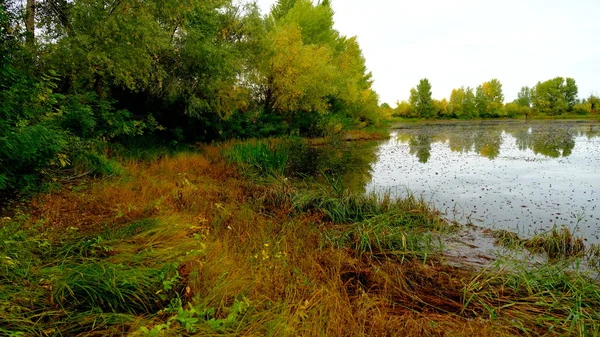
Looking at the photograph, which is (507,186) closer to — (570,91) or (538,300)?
(538,300)

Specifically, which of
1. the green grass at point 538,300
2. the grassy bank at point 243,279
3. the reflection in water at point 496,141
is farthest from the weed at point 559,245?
the reflection in water at point 496,141

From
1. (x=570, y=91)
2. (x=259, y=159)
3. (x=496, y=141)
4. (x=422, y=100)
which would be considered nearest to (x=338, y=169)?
(x=259, y=159)

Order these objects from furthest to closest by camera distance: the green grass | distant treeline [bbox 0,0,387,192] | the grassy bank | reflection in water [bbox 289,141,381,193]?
1. reflection in water [bbox 289,141,381,193]
2. distant treeline [bbox 0,0,387,192]
3. the green grass
4. the grassy bank

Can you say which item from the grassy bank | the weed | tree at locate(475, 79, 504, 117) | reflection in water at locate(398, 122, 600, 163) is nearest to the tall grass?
the grassy bank

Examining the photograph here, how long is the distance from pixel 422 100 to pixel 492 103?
68.4ft

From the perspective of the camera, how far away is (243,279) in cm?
349

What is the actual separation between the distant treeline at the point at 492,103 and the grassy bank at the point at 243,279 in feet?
260

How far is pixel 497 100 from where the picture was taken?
86750 millimetres

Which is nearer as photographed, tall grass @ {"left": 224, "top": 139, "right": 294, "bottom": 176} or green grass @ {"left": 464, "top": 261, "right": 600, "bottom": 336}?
green grass @ {"left": 464, "top": 261, "right": 600, "bottom": 336}

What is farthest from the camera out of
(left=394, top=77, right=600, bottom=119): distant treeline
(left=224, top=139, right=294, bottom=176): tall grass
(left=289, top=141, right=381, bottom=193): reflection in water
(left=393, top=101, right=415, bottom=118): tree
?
(left=393, top=101, right=415, bottom=118): tree

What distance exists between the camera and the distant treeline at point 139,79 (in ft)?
18.3

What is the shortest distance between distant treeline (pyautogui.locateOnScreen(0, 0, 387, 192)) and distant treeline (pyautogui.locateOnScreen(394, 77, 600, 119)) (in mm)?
58165

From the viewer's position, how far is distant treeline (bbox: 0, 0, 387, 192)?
5.59 meters

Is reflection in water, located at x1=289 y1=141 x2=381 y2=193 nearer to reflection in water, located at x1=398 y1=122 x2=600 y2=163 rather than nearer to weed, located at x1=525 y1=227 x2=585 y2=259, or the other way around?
reflection in water, located at x1=398 y1=122 x2=600 y2=163
